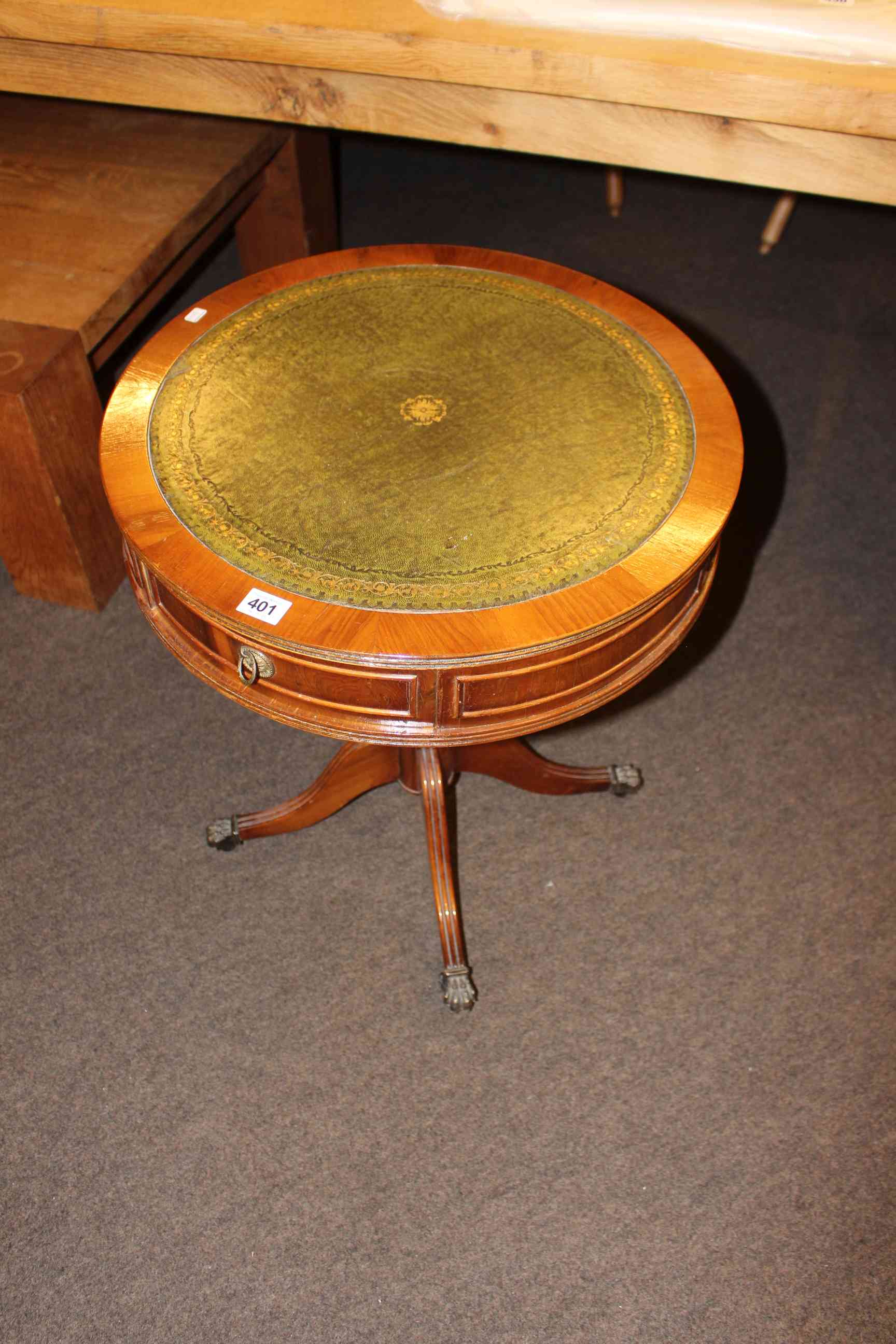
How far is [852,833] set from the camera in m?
1.80

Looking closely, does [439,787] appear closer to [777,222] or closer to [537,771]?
[537,771]

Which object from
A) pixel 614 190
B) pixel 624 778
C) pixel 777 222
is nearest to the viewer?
pixel 624 778

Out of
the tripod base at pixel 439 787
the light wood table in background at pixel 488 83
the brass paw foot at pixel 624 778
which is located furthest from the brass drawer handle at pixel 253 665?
the light wood table in background at pixel 488 83

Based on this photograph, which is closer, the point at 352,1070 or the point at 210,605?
the point at 210,605

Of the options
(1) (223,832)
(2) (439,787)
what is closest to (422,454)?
(2) (439,787)

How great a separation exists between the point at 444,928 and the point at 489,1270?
445mm

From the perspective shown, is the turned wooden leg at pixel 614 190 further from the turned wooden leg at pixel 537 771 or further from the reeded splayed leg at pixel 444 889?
the reeded splayed leg at pixel 444 889

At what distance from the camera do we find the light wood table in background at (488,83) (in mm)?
1402

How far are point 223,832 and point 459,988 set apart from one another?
18.2 inches

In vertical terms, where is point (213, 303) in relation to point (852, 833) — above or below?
above

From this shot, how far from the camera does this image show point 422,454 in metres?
1.24

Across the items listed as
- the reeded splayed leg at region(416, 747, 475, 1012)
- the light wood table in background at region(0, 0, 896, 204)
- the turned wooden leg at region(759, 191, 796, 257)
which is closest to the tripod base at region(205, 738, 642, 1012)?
the reeded splayed leg at region(416, 747, 475, 1012)

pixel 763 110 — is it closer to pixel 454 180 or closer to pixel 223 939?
pixel 223 939

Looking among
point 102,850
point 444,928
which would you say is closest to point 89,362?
point 102,850
